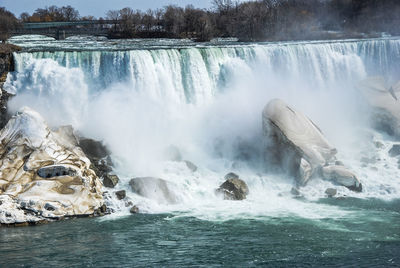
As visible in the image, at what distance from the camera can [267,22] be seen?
5362 cm

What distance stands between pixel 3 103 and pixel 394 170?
55.0ft

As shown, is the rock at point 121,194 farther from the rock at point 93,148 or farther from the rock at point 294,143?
the rock at point 294,143

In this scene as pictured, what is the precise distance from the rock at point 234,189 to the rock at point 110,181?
149 inches

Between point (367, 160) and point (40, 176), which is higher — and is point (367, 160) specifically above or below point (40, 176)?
below

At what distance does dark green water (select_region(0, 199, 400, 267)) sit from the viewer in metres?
12.5

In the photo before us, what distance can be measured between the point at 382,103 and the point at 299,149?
26.3 ft

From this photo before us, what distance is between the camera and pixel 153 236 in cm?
1434

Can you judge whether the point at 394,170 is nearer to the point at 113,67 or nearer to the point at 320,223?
the point at 320,223

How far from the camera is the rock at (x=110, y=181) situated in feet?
59.2

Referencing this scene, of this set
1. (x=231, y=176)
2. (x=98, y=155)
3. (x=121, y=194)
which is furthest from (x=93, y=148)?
(x=231, y=176)

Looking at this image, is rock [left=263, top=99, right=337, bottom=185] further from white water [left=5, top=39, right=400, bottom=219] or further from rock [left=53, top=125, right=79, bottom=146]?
rock [left=53, top=125, right=79, bottom=146]

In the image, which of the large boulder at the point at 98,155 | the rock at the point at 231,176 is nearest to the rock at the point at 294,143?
the rock at the point at 231,176

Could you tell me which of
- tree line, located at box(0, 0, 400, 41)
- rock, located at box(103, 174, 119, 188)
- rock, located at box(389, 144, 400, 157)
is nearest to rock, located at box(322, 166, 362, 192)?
rock, located at box(389, 144, 400, 157)

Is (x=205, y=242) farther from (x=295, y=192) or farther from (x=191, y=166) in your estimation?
(x=191, y=166)
